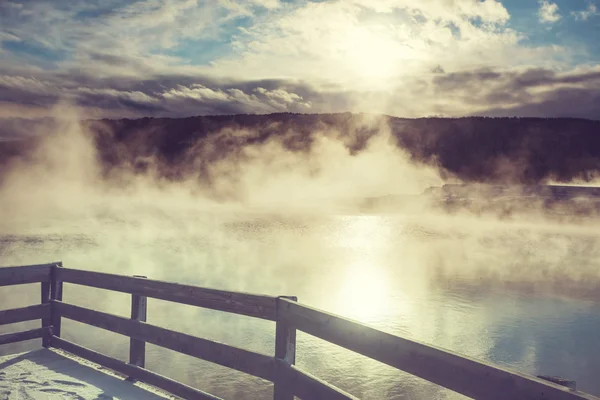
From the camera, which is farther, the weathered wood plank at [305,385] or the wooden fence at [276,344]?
the weathered wood plank at [305,385]

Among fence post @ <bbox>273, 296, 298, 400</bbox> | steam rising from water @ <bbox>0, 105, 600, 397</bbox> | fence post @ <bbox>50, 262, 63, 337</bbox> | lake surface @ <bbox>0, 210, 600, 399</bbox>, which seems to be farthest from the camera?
steam rising from water @ <bbox>0, 105, 600, 397</bbox>

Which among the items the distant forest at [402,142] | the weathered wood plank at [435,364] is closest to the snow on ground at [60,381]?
the weathered wood plank at [435,364]

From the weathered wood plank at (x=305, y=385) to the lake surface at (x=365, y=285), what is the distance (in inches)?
176

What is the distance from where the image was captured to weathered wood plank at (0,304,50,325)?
6039 millimetres

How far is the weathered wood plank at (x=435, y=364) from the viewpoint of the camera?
256cm

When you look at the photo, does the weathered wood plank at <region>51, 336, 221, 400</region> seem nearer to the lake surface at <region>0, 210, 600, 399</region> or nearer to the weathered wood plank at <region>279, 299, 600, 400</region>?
the weathered wood plank at <region>279, 299, 600, 400</region>

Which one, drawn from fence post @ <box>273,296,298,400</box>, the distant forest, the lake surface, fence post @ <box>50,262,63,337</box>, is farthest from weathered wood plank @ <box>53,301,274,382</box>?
the distant forest

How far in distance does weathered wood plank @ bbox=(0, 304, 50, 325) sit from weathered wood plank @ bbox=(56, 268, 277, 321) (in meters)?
0.58

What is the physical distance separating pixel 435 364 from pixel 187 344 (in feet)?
9.07

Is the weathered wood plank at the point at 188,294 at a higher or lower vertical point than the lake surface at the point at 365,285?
higher

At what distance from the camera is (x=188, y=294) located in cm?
497

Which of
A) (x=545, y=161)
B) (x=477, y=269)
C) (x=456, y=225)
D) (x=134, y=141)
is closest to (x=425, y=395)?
(x=477, y=269)

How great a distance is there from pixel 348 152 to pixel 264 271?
11144 centimetres

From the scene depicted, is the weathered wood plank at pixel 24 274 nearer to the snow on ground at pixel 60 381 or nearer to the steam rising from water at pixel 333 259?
the snow on ground at pixel 60 381
